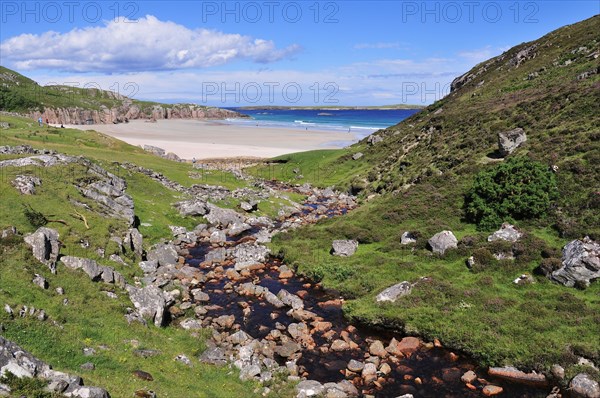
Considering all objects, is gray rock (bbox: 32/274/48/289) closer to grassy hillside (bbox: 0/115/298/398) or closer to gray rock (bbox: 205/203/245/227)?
grassy hillside (bbox: 0/115/298/398)

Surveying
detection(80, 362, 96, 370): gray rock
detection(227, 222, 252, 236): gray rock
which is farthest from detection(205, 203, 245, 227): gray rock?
detection(80, 362, 96, 370): gray rock

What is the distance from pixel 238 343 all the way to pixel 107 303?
8.54m

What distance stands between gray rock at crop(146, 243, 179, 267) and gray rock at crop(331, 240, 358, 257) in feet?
51.5

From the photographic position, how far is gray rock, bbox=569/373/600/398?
18.1 metres

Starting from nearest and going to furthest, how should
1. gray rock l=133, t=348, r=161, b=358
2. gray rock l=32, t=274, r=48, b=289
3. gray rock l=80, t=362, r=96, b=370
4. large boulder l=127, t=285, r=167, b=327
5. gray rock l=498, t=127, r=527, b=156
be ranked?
gray rock l=80, t=362, r=96, b=370 → gray rock l=133, t=348, r=161, b=358 → gray rock l=32, t=274, r=48, b=289 → large boulder l=127, t=285, r=167, b=327 → gray rock l=498, t=127, r=527, b=156

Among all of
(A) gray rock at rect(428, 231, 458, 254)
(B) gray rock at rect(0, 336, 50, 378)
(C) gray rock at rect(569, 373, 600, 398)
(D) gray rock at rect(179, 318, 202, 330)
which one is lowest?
(D) gray rock at rect(179, 318, 202, 330)

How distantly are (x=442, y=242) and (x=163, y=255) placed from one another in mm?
26018

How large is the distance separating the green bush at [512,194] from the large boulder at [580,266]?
7.24 meters

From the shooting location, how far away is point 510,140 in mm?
44938

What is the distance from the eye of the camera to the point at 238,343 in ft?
78.6

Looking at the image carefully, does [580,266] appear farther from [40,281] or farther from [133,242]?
[133,242]

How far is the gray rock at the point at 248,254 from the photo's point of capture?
37.4 meters

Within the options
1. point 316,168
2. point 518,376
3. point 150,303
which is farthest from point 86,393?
point 316,168

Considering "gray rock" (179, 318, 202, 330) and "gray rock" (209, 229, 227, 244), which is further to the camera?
"gray rock" (209, 229, 227, 244)
